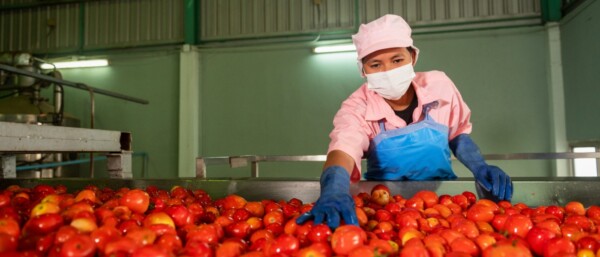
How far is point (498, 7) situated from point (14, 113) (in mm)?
8322

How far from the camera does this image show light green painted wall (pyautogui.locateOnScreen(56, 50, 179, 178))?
8.23m

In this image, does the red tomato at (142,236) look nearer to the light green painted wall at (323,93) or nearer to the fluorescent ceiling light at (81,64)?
the light green painted wall at (323,93)

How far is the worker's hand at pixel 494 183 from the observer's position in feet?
6.97

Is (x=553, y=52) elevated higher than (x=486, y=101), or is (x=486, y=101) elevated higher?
(x=553, y=52)

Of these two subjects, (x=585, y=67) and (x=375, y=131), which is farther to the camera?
(x=585, y=67)

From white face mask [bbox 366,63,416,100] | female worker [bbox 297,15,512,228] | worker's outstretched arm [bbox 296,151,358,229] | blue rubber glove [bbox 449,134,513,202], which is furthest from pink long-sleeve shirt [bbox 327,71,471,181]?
worker's outstretched arm [bbox 296,151,358,229]

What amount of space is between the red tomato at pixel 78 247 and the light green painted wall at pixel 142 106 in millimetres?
7217

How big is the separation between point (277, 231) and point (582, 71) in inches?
245

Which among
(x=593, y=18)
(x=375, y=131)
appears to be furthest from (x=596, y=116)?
(x=375, y=131)

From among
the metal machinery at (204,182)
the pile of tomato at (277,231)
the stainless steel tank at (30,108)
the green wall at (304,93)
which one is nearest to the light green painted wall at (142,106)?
the green wall at (304,93)

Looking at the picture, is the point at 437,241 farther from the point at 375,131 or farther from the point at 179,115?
the point at 179,115

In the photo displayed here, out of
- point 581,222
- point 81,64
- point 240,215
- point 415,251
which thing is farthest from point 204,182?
point 81,64

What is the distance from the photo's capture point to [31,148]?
2.41 m

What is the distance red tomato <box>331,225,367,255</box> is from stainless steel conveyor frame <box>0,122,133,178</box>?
201cm
